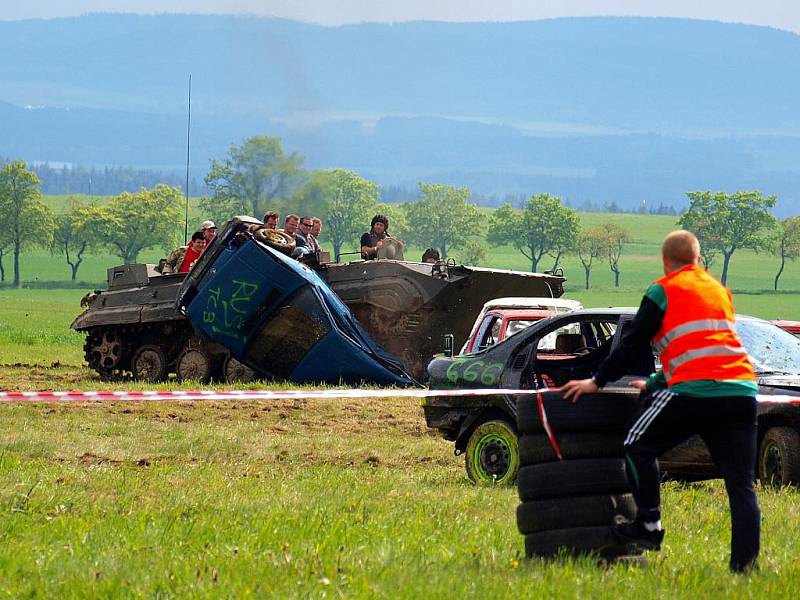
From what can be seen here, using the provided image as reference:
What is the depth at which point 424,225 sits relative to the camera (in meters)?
181

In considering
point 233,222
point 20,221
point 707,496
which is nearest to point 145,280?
point 233,222

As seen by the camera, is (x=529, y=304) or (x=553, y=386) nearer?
(x=553, y=386)

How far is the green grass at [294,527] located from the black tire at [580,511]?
20 cm

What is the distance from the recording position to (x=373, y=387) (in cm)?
2241

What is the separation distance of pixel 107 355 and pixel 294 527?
1886 centimetres

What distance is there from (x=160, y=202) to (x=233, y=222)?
127 meters

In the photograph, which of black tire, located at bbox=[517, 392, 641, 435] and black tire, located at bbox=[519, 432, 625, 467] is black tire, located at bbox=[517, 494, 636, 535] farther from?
black tire, located at bbox=[517, 392, 641, 435]

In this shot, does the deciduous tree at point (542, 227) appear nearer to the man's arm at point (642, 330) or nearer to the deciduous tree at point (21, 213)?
the deciduous tree at point (21, 213)

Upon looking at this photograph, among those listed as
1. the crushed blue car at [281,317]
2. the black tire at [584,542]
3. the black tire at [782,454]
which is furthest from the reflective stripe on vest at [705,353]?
the crushed blue car at [281,317]

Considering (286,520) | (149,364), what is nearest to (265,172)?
(149,364)

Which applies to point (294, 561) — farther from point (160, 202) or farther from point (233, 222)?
point (160, 202)

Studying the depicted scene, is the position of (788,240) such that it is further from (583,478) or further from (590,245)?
(583,478)

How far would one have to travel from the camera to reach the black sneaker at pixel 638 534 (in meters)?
7.27

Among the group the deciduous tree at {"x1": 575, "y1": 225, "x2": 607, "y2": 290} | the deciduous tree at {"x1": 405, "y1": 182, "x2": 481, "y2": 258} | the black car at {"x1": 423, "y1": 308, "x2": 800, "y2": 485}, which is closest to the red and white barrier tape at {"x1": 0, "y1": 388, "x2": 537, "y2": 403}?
the black car at {"x1": 423, "y1": 308, "x2": 800, "y2": 485}
